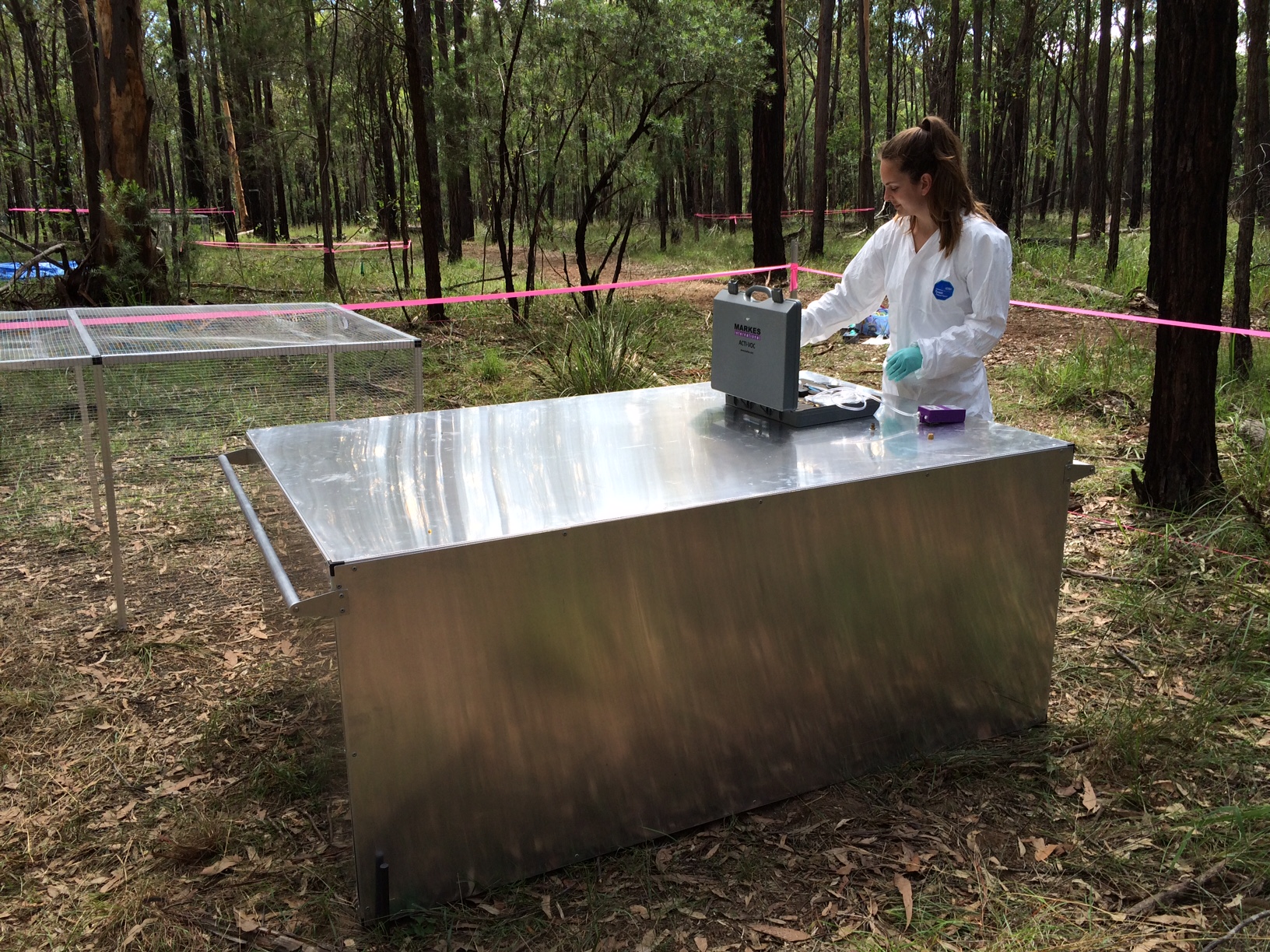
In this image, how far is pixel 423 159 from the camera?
939cm

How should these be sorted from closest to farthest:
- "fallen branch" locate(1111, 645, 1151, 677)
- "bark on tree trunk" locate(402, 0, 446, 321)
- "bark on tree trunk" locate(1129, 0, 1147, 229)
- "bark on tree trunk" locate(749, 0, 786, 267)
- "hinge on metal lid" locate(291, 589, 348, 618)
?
1. "hinge on metal lid" locate(291, 589, 348, 618)
2. "fallen branch" locate(1111, 645, 1151, 677)
3. "bark on tree trunk" locate(402, 0, 446, 321)
4. "bark on tree trunk" locate(749, 0, 786, 267)
5. "bark on tree trunk" locate(1129, 0, 1147, 229)

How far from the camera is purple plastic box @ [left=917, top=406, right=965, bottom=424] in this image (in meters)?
3.00

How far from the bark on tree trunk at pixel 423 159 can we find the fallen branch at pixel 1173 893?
8.38 m

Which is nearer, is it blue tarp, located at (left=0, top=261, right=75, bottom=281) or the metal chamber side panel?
the metal chamber side panel

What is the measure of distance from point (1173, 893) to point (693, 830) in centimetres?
114

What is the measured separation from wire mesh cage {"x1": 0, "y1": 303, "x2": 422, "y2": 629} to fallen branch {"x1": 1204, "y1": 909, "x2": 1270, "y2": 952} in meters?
3.18

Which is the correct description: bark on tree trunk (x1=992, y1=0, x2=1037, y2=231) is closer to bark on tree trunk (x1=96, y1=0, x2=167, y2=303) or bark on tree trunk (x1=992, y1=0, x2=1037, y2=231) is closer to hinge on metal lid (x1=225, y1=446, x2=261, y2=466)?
bark on tree trunk (x1=96, y1=0, x2=167, y2=303)

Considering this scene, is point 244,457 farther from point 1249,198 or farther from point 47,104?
point 47,104

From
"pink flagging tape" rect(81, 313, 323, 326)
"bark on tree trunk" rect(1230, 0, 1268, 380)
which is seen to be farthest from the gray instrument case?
"bark on tree trunk" rect(1230, 0, 1268, 380)

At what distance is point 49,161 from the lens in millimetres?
14242

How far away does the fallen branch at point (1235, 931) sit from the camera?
2.19m

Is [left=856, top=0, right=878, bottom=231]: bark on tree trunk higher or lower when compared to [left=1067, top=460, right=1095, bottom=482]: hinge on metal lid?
higher

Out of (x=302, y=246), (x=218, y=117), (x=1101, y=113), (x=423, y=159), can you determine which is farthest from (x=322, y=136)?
(x=218, y=117)

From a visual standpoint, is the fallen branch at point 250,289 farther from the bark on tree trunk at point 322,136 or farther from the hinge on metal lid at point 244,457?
the hinge on metal lid at point 244,457
